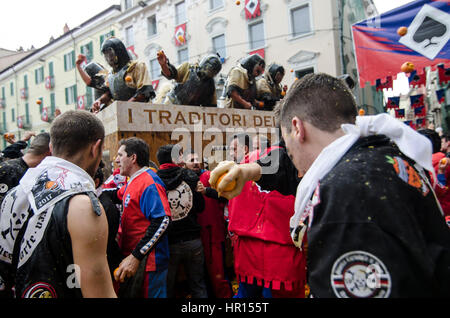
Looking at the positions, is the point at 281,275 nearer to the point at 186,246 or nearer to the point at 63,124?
the point at 186,246

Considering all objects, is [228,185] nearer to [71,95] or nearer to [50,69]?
[71,95]

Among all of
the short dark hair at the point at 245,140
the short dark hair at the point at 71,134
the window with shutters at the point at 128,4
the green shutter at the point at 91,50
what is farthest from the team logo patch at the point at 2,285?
the green shutter at the point at 91,50

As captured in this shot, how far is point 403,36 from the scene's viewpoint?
470 centimetres

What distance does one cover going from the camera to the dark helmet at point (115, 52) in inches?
202

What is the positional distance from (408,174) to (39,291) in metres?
1.61

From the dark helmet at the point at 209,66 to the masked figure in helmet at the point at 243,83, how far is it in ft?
2.16

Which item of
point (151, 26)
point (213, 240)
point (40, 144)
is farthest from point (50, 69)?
point (213, 240)

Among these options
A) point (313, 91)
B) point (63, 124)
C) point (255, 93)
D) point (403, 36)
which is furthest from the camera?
point (255, 93)

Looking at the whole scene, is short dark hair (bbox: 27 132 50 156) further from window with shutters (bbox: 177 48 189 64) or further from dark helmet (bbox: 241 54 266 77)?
window with shutters (bbox: 177 48 189 64)

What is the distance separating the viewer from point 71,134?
1.74 m

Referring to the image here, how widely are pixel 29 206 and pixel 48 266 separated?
0.34m

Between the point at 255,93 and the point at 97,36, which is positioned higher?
the point at 97,36
